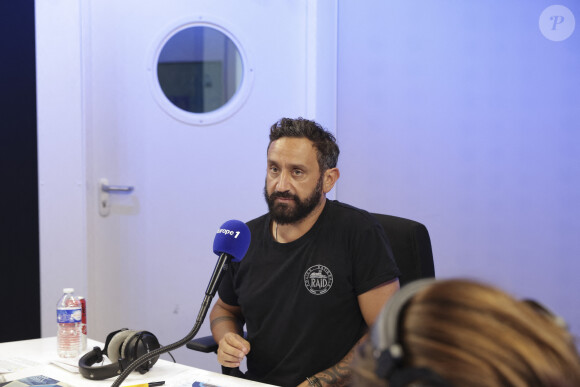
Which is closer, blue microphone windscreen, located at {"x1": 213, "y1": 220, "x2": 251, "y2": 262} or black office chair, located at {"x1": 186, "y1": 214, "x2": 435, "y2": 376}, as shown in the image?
blue microphone windscreen, located at {"x1": 213, "y1": 220, "x2": 251, "y2": 262}

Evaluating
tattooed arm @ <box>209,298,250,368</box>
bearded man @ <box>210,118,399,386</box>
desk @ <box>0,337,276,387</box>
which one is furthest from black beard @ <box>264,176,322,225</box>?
desk @ <box>0,337,276,387</box>

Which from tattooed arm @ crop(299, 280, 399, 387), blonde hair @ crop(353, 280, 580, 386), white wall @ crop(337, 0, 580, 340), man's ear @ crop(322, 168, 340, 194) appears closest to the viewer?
blonde hair @ crop(353, 280, 580, 386)

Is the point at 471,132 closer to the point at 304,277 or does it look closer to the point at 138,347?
the point at 304,277

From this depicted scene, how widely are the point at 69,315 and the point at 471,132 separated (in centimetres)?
228

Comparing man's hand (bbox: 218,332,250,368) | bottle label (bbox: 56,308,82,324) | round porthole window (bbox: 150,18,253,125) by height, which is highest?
round porthole window (bbox: 150,18,253,125)

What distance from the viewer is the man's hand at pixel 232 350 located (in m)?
1.77

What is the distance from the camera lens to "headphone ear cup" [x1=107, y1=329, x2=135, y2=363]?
1.61 metres

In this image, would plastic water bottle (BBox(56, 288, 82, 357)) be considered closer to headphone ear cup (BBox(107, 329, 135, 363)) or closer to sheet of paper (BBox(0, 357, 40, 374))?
sheet of paper (BBox(0, 357, 40, 374))

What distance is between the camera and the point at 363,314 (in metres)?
1.85

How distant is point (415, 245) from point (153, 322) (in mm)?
1865

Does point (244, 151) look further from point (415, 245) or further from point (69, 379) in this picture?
point (69, 379)

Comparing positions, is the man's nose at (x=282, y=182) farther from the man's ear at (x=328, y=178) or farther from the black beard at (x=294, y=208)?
the man's ear at (x=328, y=178)

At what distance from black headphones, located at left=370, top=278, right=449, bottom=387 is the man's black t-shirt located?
1.27m

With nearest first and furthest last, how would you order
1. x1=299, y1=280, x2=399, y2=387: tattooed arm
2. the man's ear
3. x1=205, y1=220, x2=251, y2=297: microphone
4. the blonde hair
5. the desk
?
the blonde hair, x1=205, y1=220, x2=251, y2=297: microphone, the desk, x1=299, y1=280, x2=399, y2=387: tattooed arm, the man's ear
